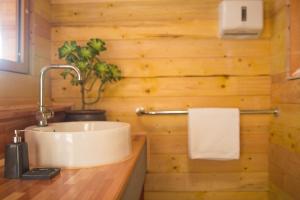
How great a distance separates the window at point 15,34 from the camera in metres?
1.25

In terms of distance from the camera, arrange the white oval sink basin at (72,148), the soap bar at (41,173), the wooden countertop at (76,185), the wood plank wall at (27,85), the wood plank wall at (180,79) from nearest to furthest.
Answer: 1. the wooden countertop at (76,185)
2. the soap bar at (41,173)
3. the white oval sink basin at (72,148)
4. the wood plank wall at (27,85)
5. the wood plank wall at (180,79)

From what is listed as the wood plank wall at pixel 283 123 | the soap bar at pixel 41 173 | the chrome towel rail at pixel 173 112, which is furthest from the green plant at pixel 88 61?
the wood plank wall at pixel 283 123

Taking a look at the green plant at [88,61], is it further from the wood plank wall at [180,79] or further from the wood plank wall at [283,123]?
the wood plank wall at [283,123]

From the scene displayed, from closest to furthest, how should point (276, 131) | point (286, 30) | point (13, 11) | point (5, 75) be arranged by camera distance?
point (5, 75), point (13, 11), point (286, 30), point (276, 131)

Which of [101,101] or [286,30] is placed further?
[101,101]

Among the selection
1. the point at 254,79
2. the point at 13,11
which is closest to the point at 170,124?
the point at 254,79

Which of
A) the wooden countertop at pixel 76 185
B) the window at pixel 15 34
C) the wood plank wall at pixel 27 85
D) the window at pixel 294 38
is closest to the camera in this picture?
the wooden countertop at pixel 76 185

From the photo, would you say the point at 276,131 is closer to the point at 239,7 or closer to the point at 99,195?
the point at 239,7

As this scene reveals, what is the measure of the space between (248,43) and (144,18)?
66 cm

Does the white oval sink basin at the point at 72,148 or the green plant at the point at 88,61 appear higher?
the green plant at the point at 88,61

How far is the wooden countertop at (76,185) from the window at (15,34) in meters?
0.64

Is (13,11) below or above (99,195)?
above

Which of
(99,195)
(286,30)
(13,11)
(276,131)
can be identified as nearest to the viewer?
(99,195)

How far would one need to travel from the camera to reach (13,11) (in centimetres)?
129
